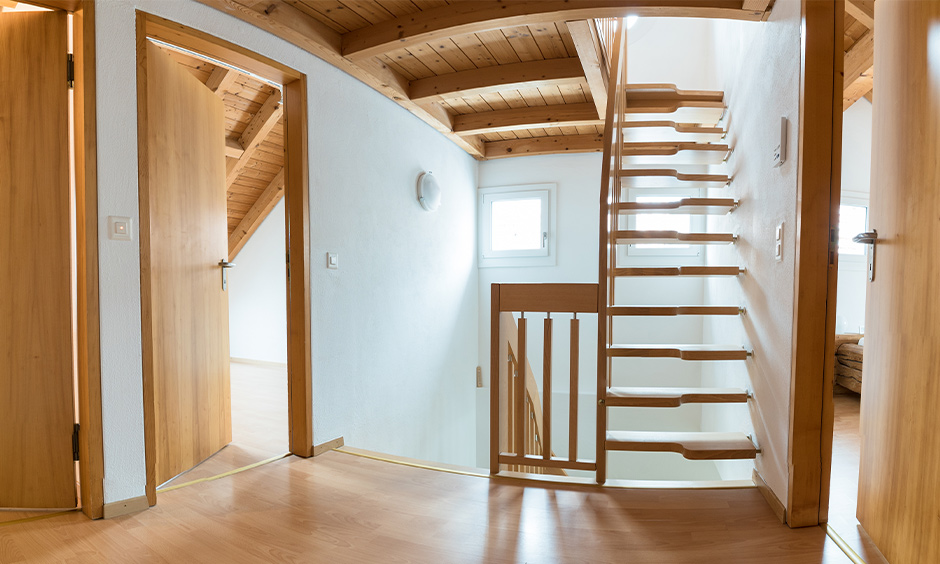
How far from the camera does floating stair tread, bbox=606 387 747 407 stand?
7.23 ft

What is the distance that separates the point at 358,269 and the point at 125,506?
162cm

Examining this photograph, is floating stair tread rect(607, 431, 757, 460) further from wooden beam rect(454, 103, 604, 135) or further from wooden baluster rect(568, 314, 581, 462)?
wooden beam rect(454, 103, 604, 135)

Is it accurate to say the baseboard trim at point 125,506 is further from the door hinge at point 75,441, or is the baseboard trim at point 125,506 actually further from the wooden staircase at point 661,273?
the wooden staircase at point 661,273

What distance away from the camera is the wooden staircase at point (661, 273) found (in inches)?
85.2

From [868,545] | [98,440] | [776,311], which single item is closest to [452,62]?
[776,311]

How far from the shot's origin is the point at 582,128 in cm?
450

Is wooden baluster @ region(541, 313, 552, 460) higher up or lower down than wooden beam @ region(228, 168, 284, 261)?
lower down

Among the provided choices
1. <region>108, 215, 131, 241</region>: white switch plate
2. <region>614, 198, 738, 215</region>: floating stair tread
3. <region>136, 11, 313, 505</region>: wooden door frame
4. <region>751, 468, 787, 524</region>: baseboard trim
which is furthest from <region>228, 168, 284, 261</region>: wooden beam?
<region>751, 468, 787, 524</region>: baseboard trim

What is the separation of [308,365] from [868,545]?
8.01 ft

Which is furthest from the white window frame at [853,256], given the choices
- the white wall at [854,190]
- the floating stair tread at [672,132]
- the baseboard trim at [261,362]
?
the baseboard trim at [261,362]

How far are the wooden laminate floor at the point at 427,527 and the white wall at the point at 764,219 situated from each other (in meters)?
0.32

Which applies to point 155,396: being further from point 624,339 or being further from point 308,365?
point 624,339

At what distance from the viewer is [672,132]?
431 cm

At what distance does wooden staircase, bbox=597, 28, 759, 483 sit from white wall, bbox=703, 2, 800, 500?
92 millimetres
